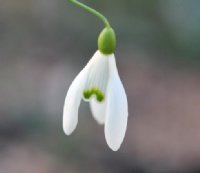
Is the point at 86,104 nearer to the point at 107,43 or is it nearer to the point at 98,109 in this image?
the point at 98,109

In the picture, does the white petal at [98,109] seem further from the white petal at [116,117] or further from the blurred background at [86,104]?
the blurred background at [86,104]

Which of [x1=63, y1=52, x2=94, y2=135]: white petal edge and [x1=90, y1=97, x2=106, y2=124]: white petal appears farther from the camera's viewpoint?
[x1=90, y1=97, x2=106, y2=124]: white petal

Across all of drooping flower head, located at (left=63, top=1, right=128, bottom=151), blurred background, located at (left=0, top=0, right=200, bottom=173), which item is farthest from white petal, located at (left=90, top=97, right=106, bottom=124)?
blurred background, located at (left=0, top=0, right=200, bottom=173)

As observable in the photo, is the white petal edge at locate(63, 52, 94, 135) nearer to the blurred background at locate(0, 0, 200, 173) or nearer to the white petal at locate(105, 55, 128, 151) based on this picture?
the white petal at locate(105, 55, 128, 151)

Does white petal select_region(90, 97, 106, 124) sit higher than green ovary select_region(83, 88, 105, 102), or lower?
higher

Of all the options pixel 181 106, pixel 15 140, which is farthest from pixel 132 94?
pixel 15 140

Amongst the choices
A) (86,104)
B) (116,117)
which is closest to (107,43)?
(116,117)

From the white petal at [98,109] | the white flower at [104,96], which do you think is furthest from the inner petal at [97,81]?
the white petal at [98,109]
